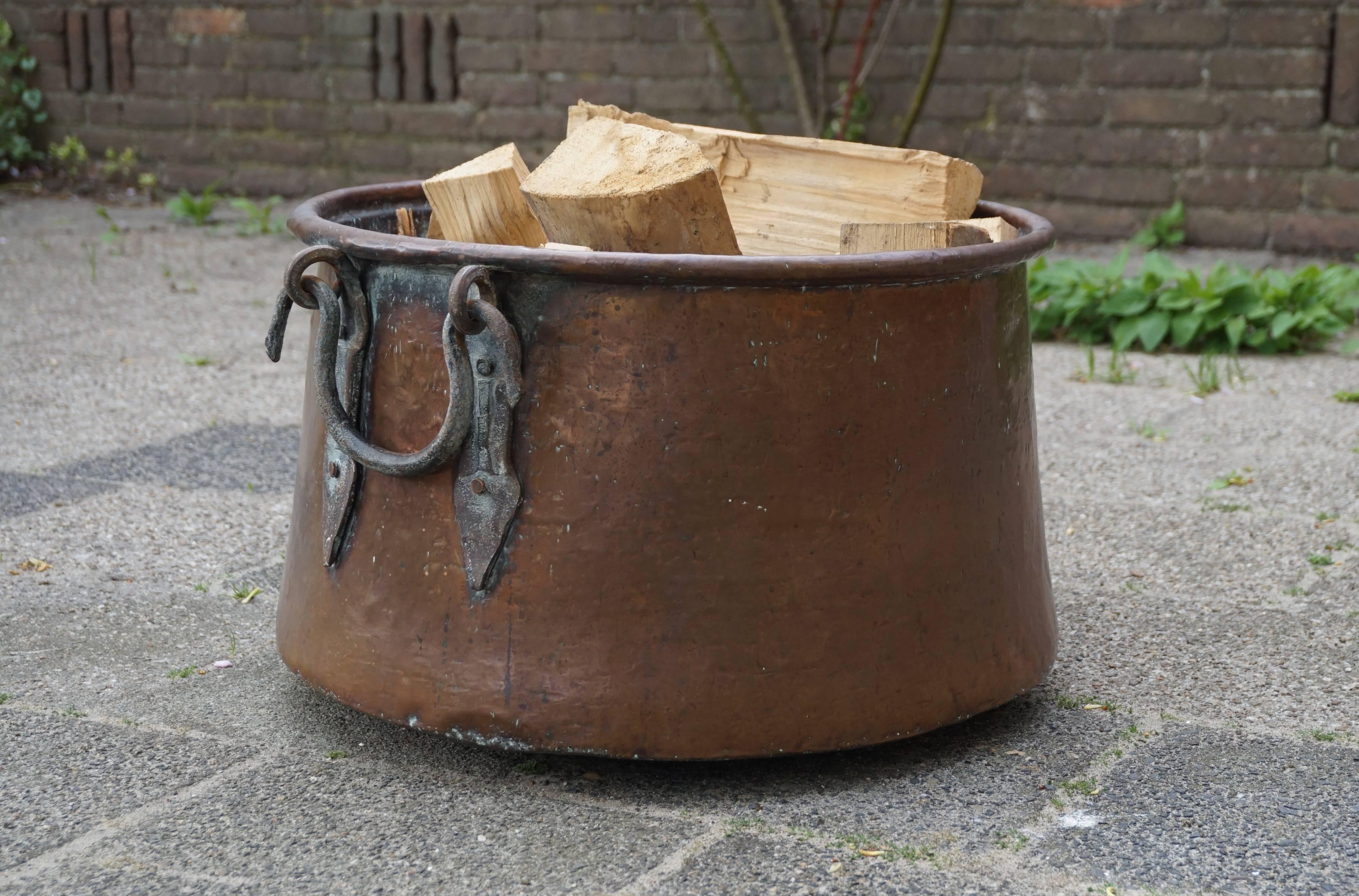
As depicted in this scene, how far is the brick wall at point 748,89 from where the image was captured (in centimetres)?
544

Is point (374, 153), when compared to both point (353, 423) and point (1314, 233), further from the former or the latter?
point (353, 423)

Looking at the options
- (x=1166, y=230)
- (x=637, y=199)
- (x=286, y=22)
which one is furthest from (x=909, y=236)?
(x=286, y=22)

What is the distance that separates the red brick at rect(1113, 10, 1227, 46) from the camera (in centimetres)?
543

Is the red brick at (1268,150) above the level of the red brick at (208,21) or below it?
below

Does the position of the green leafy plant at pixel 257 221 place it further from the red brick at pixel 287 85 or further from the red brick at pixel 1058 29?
the red brick at pixel 1058 29

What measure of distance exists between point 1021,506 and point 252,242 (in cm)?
500

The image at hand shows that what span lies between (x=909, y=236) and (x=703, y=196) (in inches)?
13.1

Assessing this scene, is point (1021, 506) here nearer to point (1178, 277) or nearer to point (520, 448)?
A: point (520, 448)

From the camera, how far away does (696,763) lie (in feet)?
6.46

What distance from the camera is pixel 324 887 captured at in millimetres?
1618

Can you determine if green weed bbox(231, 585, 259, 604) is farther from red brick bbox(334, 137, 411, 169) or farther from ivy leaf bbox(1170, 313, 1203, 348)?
red brick bbox(334, 137, 411, 169)

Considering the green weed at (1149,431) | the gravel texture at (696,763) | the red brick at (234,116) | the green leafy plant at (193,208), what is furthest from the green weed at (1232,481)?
the red brick at (234,116)

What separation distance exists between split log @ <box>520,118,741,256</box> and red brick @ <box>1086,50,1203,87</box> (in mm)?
4091

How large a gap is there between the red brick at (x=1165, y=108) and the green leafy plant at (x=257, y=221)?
3620mm
